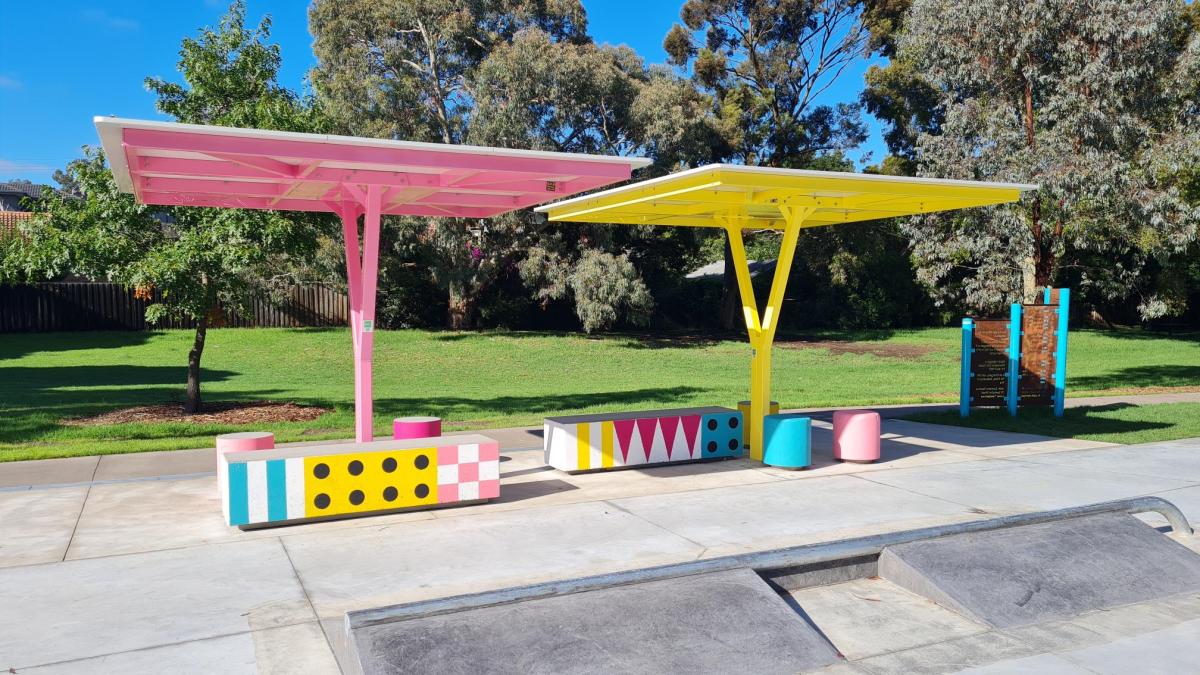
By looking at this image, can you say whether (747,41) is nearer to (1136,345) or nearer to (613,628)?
(1136,345)

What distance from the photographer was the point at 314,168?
8695mm

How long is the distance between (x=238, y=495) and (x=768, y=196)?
21.5ft

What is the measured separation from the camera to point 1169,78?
57.8ft

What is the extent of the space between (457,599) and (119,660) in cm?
194

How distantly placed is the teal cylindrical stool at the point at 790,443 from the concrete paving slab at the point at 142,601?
5860 millimetres

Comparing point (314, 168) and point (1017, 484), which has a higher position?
point (314, 168)

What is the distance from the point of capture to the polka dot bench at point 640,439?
1052cm

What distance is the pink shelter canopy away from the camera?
761 centimetres

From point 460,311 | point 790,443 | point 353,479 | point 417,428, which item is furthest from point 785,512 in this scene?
point 460,311

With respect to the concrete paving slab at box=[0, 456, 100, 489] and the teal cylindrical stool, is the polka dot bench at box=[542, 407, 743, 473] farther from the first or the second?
the concrete paving slab at box=[0, 456, 100, 489]

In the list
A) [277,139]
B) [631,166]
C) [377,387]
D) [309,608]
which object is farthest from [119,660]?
[377,387]

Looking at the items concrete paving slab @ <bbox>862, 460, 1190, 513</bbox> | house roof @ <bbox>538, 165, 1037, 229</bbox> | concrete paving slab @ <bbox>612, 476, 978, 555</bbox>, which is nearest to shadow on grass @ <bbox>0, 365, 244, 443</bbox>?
house roof @ <bbox>538, 165, 1037, 229</bbox>

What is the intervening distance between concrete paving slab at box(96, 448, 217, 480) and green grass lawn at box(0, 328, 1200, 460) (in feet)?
1.82

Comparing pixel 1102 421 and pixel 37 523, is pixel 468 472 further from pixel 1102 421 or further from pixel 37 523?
pixel 1102 421
